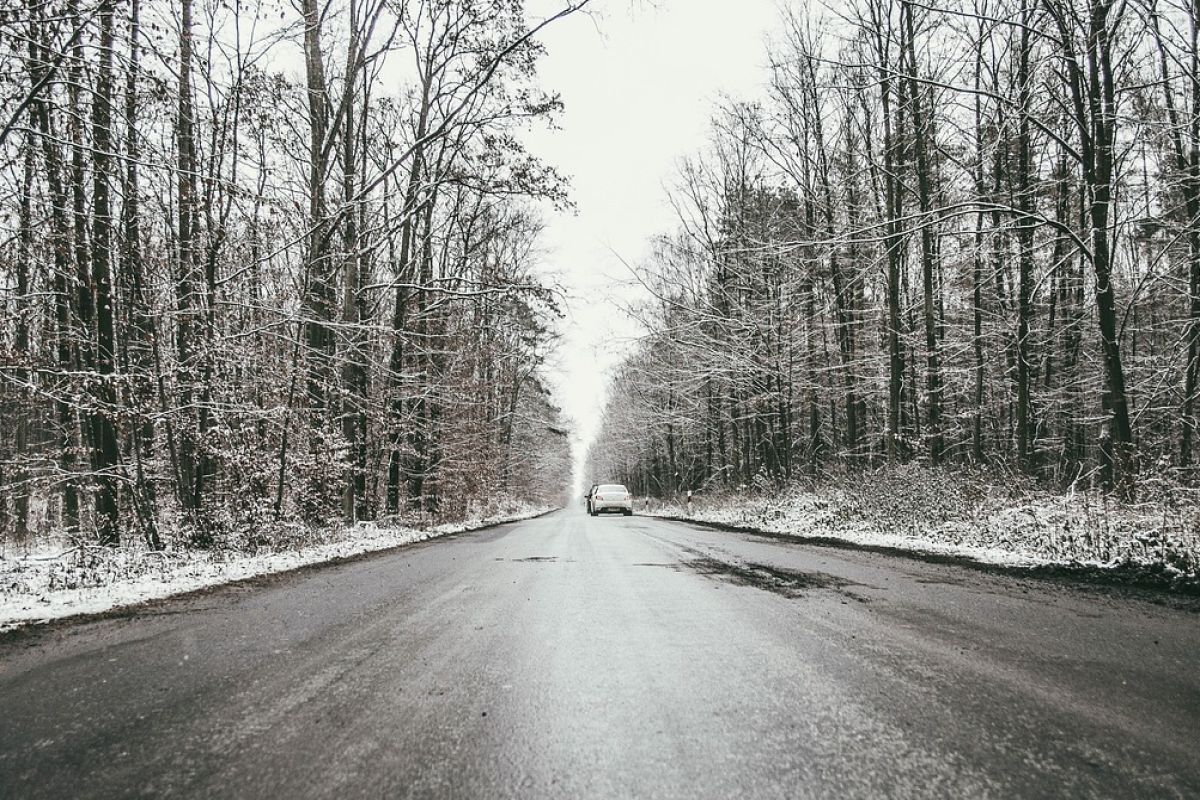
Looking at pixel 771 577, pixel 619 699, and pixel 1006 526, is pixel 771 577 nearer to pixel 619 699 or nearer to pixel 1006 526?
pixel 619 699

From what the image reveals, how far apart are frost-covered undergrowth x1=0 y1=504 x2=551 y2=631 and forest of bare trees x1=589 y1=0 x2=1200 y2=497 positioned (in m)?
8.11

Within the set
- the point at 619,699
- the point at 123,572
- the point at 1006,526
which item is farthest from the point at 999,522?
the point at 123,572

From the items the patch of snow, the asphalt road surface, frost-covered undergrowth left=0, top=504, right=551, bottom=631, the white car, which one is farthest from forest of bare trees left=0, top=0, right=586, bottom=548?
the white car

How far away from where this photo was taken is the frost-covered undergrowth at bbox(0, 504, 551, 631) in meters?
5.01

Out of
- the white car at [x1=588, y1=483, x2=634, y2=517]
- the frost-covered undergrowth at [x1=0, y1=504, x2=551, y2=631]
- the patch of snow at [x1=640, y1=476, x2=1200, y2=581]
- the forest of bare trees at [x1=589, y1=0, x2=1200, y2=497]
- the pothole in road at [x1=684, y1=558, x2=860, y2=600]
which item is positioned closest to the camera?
the frost-covered undergrowth at [x1=0, y1=504, x2=551, y2=631]

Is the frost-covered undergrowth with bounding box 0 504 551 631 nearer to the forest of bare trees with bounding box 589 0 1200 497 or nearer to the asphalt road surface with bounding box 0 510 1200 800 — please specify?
the asphalt road surface with bounding box 0 510 1200 800

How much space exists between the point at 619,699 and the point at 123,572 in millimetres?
6994

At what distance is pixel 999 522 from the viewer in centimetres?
874

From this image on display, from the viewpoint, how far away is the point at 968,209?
9859mm

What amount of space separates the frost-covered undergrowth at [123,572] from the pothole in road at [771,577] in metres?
5.14

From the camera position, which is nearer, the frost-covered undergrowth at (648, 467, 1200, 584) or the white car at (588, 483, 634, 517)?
the frost-covered undergrowth at (648, 467, 1200, 584)

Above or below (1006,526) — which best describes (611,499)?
below

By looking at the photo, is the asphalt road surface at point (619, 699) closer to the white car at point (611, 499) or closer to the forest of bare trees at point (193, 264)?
the forest of bare trees at point (193, 264)

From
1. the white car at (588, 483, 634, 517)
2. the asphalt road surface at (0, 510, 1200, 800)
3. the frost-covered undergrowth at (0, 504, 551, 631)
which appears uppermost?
the asphalt road surface at (0, 510, 1200, 800)
